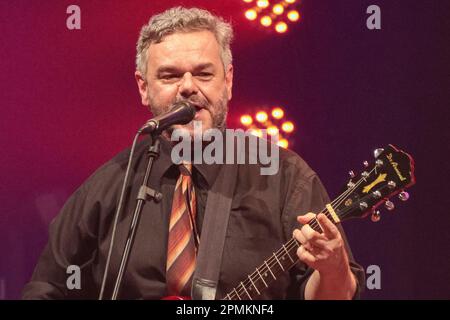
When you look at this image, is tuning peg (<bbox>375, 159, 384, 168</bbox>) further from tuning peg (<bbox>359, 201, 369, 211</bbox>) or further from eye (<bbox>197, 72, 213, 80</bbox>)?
eye (<bbox>197, 72, 213, 80</bbox>)

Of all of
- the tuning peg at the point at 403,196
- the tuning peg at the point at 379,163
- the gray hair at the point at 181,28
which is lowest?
the tuning peg at the point at 403,196

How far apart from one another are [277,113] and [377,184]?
3.48ft

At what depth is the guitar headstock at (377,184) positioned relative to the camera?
7.54ft

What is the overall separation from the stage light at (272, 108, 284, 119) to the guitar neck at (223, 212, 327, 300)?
92cm

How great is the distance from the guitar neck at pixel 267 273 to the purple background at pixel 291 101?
86cm

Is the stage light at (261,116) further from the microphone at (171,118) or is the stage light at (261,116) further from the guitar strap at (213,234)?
the microphone at (171,118)

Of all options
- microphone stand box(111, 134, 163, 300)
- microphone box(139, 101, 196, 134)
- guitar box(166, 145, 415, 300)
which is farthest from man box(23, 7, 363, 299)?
microphone stand box(111, 134, 163, 300)

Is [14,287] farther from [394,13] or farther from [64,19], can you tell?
[394,13]

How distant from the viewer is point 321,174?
3.31 meters

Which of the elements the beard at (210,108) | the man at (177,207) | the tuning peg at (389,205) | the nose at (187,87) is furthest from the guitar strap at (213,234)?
the tuning peg at (389,205)

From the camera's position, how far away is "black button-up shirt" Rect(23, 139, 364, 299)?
2619 mm

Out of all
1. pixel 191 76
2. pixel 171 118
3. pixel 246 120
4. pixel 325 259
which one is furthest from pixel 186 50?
pixel 325 259

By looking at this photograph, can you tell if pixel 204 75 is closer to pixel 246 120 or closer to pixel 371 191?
pixel 246 120
